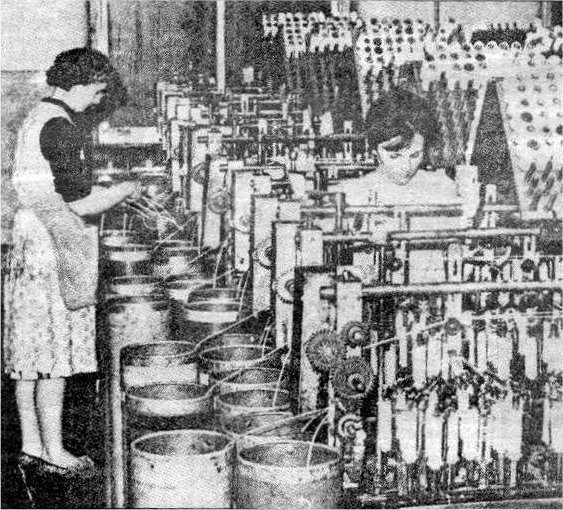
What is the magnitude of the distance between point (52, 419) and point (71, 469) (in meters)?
0.17

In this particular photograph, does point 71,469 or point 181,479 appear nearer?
point 181,479

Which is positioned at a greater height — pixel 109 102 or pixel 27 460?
pixel 109 102

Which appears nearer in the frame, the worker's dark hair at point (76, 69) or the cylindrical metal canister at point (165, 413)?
the cylindrical metal canister at point (165, 413)

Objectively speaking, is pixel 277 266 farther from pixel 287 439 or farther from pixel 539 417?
pixel 539 417

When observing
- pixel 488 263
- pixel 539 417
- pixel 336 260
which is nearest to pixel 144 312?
pixel 336 260

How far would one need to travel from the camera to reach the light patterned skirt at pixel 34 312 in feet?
6.74

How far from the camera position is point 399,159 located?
92.8 inches

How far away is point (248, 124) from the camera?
2.26 metres

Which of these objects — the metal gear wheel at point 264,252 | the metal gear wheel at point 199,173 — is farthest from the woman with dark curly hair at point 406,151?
the metal gear wheel at point 199,173

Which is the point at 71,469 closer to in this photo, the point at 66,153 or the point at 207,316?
the point at 207,316

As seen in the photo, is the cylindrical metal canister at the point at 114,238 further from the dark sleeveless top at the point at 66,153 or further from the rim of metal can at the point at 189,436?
the rim of metal can at the point at 189,436

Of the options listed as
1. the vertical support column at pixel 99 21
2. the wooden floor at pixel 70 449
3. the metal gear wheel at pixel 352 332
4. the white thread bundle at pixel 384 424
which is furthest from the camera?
the vertical support column at pixel 99 21

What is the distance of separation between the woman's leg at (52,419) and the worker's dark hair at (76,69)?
3.06 feet

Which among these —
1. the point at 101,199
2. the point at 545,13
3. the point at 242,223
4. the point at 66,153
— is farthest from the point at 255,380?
the point at 545,13
